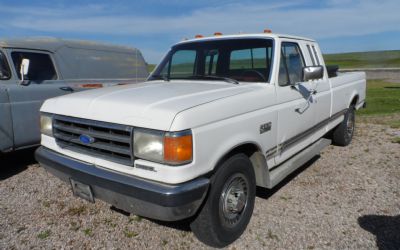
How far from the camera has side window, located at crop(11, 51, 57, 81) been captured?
5309 mm

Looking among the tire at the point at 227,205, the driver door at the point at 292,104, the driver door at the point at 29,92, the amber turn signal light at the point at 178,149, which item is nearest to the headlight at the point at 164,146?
the amber turn signal light at the point at 178,149

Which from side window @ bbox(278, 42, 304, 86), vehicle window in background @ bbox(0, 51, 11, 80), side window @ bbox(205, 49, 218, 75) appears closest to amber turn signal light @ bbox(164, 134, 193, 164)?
side window @ bbox(278, 42, 304, 86)

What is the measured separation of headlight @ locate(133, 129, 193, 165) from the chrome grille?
0.09m

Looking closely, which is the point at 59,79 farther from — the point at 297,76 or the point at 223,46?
the point at 297,76

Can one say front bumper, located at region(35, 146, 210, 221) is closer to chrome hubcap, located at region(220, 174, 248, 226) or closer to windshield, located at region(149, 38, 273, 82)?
chrome hubcap, located at region(220, 174, 248, 226)

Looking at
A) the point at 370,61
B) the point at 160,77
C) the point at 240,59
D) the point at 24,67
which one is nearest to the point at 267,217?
the point at 240,59

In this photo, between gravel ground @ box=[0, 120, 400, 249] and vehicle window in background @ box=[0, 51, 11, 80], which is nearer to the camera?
gravel ground @ box=[0, 120, 400, 249]

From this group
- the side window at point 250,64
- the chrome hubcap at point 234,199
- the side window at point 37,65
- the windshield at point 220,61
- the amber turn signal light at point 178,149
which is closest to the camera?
the amber turn signal light at point 178,149

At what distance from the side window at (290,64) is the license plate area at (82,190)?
237 centimetres

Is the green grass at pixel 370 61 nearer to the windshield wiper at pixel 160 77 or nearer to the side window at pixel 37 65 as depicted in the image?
the side window at pixel 37 65

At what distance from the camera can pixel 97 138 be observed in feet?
9.45

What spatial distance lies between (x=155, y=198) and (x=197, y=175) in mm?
377

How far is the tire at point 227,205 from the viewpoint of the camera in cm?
→ 285

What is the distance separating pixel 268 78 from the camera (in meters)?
3.71
